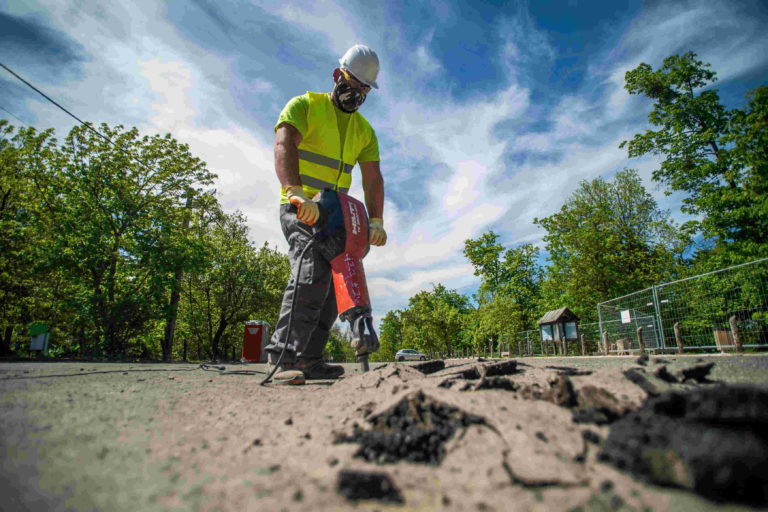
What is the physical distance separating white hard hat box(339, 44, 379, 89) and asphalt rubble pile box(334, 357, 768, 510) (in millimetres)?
2827

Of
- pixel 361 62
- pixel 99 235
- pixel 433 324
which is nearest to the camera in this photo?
pixel 361 62

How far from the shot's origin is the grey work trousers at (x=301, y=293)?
3.04m

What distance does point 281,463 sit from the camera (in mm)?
1031

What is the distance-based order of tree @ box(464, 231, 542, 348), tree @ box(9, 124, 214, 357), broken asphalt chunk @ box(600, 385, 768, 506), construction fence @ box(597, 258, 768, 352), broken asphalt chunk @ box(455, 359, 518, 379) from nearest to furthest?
broken asphalt chunk @ box(600, 385, 768, 506), broken asphalt chunk @ box(455, 359, 518, 379), construction fence @ box(597, 258, 768, 352), tree @ box(9, 124, 214, 357), tree @ box(464, 231, 542, 348)

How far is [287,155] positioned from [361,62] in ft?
3.48

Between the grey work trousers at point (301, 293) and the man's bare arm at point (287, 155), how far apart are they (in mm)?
240

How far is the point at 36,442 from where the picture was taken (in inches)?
44.4

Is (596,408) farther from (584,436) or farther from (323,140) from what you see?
(323,140)

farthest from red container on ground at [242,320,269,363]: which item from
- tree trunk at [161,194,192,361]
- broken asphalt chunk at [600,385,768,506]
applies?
broken asphalt chunk at [600,385,768,506]

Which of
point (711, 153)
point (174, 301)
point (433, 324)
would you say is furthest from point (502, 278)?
point (174, 301)

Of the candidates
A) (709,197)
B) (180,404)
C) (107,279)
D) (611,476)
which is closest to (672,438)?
(611,476)

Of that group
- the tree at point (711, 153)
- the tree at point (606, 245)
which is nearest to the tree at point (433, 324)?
the tree at point (606, 245)

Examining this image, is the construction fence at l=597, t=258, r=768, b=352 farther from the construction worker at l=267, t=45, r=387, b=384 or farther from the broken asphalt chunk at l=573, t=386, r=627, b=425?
the broken asphalt chunk at l=573, t=386, r=627, b=425

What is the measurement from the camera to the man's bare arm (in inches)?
120
